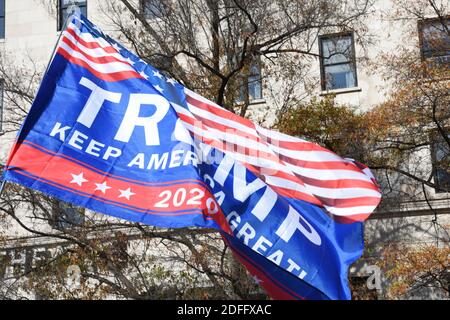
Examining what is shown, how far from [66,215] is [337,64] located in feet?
33.3

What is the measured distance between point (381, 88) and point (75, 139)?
16.7m

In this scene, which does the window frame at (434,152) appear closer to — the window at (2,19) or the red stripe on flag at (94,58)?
the red stripe on flag at (94,58)

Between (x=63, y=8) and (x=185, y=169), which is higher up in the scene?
(x=63, y=8)

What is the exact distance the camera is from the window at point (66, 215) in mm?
20484

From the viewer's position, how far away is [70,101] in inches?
346

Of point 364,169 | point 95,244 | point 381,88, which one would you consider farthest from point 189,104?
point 381,88

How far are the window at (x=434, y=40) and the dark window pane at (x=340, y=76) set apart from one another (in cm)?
315

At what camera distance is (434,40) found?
69.5 feet

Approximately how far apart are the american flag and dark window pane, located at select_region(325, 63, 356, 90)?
1545 centimetres

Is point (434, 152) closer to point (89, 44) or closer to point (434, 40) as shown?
point (434, 40)

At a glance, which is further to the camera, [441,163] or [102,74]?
[441,163]

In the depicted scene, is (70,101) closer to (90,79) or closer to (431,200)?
(90,79)

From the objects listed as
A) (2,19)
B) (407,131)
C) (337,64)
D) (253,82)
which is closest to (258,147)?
(407,131)

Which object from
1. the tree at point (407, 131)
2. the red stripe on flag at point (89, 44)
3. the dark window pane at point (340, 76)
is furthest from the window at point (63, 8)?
the red stripe on flag at point (89, 44)
